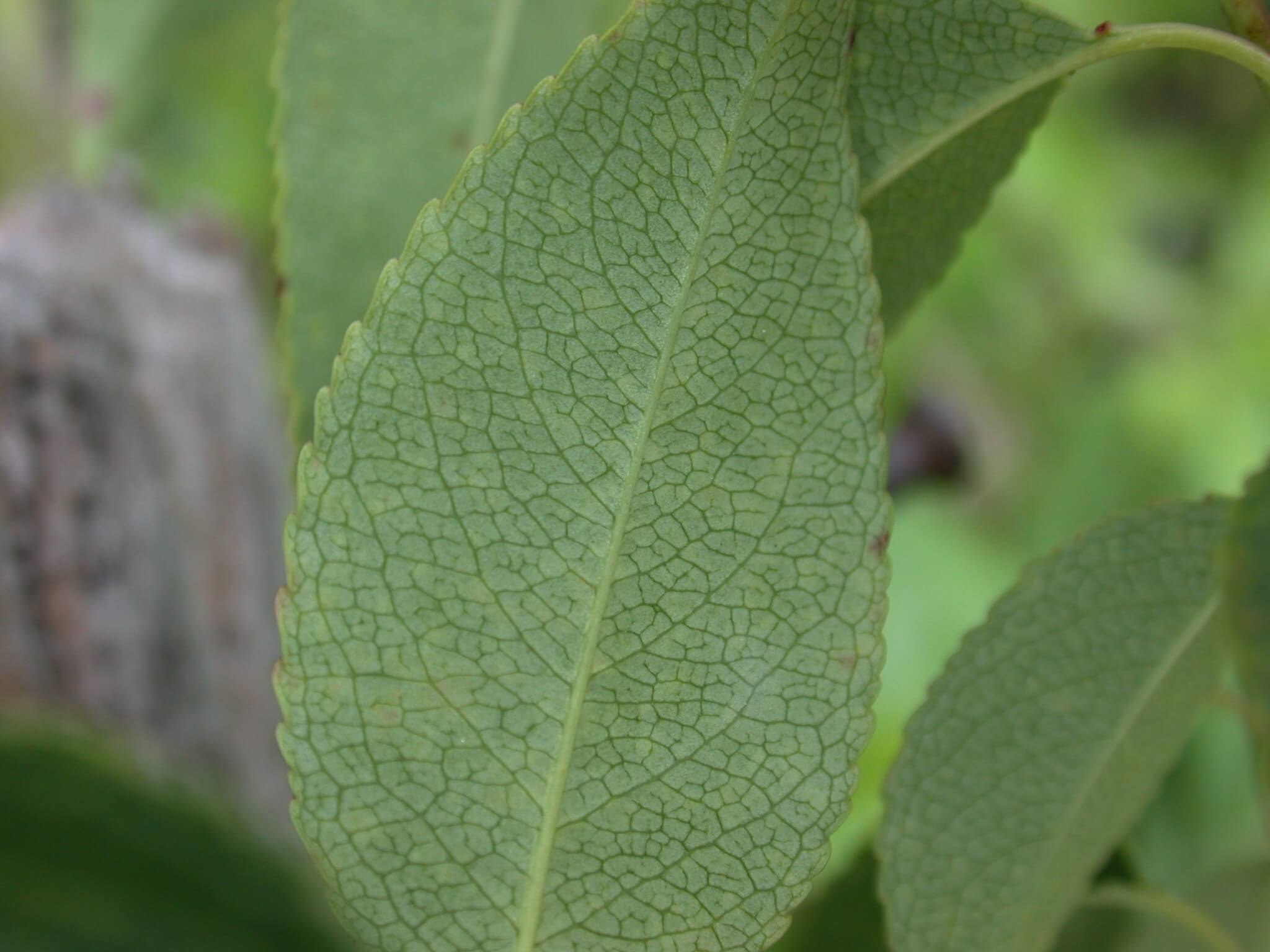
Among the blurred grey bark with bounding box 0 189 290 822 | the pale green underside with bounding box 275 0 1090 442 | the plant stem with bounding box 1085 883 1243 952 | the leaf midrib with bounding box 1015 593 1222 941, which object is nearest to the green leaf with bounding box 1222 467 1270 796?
the leaf midrib with bounding box 1015 593 1222 941

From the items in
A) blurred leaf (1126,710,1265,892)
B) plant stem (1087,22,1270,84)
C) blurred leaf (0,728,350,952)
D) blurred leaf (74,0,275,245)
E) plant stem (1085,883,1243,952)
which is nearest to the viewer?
blurred leaf (0,728,350,952)

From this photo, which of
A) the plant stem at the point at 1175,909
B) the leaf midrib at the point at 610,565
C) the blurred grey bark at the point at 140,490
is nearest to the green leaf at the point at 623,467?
the leaf midrib at the point at 610,565

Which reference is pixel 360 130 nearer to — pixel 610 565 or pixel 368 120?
pixel 368 120

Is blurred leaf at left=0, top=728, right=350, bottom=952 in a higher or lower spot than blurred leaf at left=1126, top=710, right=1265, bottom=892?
lower

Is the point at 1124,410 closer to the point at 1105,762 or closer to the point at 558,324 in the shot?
the point at 1105,762

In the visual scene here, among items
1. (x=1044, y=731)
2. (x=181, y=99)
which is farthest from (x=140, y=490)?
(x=181, y=99)

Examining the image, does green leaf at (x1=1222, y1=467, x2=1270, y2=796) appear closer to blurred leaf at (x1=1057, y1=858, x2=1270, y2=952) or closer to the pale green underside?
blurred leaf at (x1=1057, y1=858, x2=1270, y2=952)
